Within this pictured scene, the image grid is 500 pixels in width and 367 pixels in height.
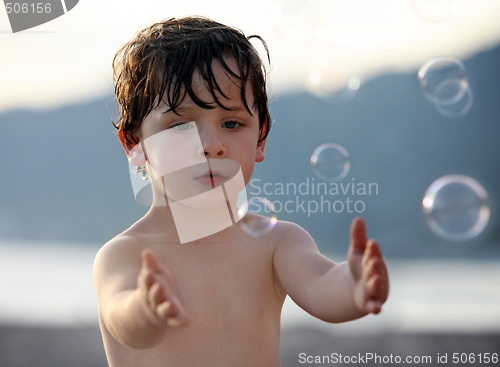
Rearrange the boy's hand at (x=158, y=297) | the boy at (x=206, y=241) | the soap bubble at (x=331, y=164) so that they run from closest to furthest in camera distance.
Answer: the boy's hand at (x=158, y=297)
the boy at (x=206, y=241)
the soap bubble at (x=331, y=164)

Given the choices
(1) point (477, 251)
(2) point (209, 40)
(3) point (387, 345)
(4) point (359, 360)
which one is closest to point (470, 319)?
(3) point (387, 345)

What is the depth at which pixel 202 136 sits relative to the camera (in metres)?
0.88

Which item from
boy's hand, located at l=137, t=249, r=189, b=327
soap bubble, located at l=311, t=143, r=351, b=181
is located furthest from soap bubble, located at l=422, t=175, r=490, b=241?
boy's hand, located at l=137, t=249, r=189, b=327

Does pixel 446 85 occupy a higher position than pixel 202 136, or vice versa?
pixel 202 136

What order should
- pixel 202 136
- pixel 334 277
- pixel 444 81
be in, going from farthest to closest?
1. pixel 444 81
2. pixel 202 136
3. pixel 334 277

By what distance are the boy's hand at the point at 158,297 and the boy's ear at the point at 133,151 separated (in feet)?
1.50

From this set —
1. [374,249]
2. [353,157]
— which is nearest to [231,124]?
[374,249]

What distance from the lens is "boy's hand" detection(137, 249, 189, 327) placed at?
21.4 inches

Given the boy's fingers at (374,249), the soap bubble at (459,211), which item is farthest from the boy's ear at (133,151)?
the soap bubble at (459,211)

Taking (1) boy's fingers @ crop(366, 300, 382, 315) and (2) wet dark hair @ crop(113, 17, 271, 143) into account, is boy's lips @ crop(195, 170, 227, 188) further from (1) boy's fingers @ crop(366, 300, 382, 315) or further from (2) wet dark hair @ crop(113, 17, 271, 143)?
(1) boy's fingers @ crop(366, 300, 382, 315)

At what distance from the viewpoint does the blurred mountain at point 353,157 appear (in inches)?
174

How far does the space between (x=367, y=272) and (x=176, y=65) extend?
0.57 metres

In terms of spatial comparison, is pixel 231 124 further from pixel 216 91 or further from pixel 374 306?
pixel 374 306

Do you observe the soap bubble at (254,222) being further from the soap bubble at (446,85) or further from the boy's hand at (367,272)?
the soap bubble at (446,85)
